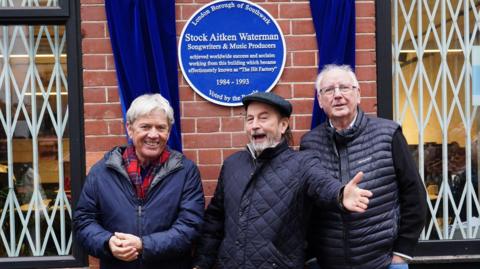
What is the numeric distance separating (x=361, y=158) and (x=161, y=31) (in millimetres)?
1515

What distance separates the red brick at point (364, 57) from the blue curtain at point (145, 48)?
116cm

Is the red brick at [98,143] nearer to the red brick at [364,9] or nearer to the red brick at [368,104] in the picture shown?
the red brick at [368,104]

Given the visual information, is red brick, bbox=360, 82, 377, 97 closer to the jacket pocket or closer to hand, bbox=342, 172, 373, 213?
hand, bbox=342, 172, 373, 213

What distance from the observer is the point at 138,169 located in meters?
3.36

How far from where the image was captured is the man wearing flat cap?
314 cm

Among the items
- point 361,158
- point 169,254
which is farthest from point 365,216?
point 169,254

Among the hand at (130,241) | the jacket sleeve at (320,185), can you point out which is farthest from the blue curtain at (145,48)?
→ the jacket sleeve at (320,185)

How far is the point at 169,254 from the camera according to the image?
3.21 m

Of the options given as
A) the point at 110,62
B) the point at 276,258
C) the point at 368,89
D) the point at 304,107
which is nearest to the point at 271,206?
the point at 276,258

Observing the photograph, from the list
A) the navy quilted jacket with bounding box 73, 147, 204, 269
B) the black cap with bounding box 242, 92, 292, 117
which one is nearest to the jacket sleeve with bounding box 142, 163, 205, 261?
the navy quilted jacket with bounding box 73, 147, 204, 269

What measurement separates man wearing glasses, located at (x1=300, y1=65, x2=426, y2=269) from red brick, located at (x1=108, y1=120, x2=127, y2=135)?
1.33 metres

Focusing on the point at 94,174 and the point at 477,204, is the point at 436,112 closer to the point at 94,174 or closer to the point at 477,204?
the point at 477,204

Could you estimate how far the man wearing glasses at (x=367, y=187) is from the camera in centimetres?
321

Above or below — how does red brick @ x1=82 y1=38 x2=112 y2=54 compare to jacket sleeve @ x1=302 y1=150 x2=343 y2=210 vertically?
above
